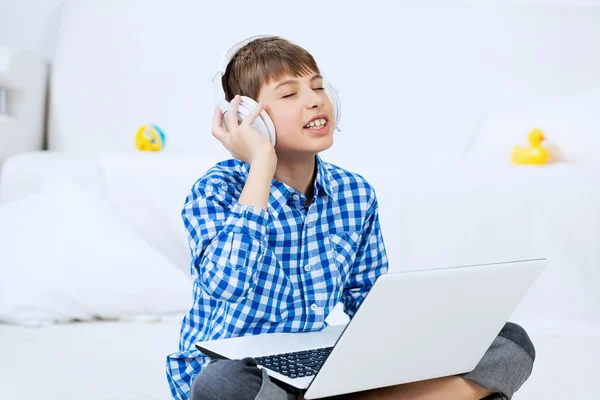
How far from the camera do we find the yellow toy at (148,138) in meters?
2.36

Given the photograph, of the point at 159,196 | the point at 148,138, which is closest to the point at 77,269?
the point at 159,196

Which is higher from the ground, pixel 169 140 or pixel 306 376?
pixel 306 376

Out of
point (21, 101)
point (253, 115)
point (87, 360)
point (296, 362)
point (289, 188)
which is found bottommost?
point (87, 360)

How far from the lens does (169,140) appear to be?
8.12 ft

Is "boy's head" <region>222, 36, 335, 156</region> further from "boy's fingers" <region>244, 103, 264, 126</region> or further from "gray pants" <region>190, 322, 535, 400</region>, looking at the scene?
"gray pants" <region>190, 322, 535, 400</region>

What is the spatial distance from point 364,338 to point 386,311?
0.03m

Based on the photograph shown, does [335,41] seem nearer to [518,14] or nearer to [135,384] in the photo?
[518,14]

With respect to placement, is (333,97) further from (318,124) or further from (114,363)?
(114,363)

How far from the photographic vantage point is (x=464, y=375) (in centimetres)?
92

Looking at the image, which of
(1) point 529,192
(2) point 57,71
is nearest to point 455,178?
(1) point 529,192

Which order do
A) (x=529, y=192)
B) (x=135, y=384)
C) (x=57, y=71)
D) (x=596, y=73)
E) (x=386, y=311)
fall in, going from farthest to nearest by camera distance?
(x=57, y=71)
(x=596, y=73)
(x=529, y=192)
(x=135, y=384)
(x=386, y=311)

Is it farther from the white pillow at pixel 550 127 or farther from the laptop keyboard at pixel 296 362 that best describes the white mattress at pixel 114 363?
the white pillow at pixel 550 127

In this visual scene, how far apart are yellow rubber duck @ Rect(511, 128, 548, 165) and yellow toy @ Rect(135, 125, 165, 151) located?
1019 mm

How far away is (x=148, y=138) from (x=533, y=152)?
1086mm
